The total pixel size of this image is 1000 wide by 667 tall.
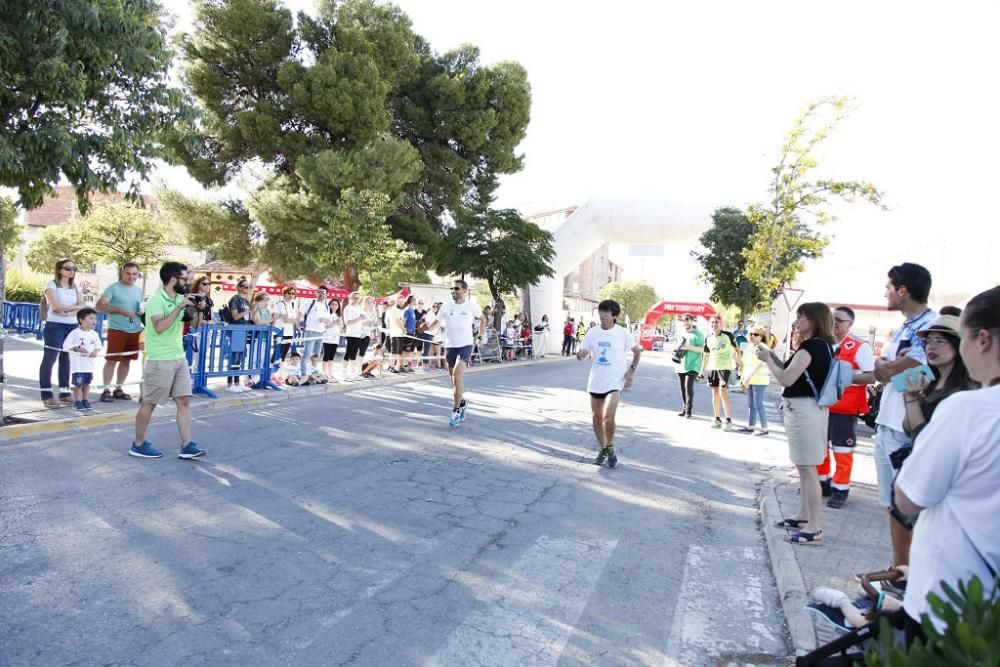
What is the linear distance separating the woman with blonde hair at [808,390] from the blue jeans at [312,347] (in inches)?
366

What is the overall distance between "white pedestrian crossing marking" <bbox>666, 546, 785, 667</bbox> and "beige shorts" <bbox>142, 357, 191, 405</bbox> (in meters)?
4.75

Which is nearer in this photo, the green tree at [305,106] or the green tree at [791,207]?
the green tree at [791,207]

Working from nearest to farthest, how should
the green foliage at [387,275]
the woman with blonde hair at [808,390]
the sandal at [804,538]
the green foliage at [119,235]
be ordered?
1. the woman with blonde hair at [808,390]
2. the sandal at [804,538]
3. the green foliage at [387,275]
4. the green foliage at [119,235]

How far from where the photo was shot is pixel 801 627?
357cm

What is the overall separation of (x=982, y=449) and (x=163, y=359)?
6.27m

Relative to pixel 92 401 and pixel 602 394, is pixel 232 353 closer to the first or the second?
pixel 92 401

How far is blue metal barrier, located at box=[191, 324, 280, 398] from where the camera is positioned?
33.0 ft

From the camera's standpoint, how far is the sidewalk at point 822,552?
3.68 metres

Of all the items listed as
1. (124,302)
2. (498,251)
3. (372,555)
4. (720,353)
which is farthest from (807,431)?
(498,251)

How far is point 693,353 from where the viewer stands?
11.7 meters

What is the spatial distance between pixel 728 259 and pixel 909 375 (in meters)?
34.8

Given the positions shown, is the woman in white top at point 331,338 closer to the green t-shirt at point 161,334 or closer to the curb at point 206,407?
the curb at point 206,407

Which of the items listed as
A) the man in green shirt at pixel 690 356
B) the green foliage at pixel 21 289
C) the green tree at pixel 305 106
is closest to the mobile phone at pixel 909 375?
the man in green shirt at pixel 690 356

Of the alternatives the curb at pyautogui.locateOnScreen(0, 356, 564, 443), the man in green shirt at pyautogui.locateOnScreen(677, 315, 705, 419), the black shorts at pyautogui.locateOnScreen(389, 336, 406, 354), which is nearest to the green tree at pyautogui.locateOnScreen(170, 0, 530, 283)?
the black shorts at pyautogui.locateOnScreen(389, 336, 406, 354)
